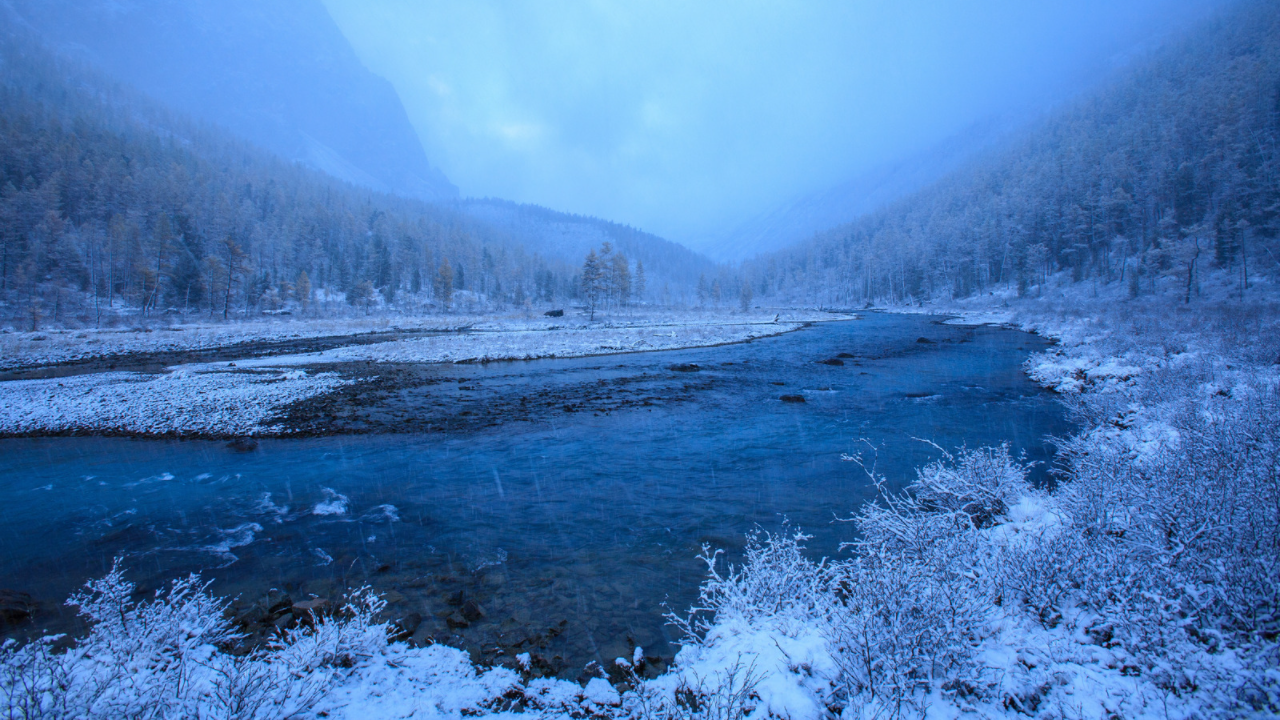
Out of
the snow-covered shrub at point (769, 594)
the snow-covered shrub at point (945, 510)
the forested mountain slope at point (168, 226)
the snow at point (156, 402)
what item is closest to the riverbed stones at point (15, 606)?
the snow-covered shrub at point (769, 594)

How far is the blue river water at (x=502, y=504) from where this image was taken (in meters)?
6.07

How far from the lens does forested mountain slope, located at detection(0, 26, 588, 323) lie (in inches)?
2181

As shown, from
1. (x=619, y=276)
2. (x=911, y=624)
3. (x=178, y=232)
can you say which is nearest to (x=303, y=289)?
(x=178, y=232)

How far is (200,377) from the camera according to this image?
67.2ft

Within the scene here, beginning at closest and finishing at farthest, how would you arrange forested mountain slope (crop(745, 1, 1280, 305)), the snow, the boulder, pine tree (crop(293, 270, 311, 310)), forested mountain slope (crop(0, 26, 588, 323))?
the boulder, the snow, forested mountain slope (crop(745, 1, 1280, 305)), forested mountain slope (crop(0, 26, 588, 323)), pine tree (crop(293, 270, 311, 310))

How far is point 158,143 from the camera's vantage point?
101875 mm

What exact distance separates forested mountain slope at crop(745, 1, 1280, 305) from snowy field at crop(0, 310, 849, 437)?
5031 centimetres

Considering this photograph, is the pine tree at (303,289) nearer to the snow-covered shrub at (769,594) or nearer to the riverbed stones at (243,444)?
the riverbed stones at (243,444)

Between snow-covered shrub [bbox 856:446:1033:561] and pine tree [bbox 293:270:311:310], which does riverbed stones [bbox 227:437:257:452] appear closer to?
snow-covered shrub [bbox 856:446:1033:561]

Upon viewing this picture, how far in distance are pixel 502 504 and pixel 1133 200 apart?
92113mm

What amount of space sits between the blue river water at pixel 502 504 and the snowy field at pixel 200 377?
1597mm

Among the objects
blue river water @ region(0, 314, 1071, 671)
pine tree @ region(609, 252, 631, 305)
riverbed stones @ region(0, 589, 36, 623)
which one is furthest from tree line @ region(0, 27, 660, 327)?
riverbed stones @ region(0, 589, 36, 623)

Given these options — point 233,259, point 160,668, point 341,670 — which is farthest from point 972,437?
point 233,259

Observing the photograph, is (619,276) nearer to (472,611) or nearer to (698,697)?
(472,611)
